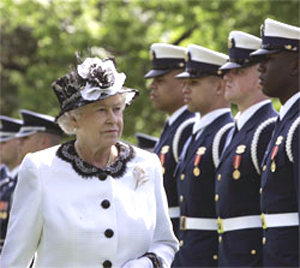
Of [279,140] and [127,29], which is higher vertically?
[279,140]

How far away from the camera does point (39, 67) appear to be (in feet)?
74.7

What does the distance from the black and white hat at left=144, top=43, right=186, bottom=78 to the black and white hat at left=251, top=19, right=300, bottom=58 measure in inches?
107

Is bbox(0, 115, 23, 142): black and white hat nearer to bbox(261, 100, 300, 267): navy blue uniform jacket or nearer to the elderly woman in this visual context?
bbox(261, 100, 300, 267): navy blue uniform jacket

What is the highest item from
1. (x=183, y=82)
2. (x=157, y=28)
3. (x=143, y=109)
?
(x=183, y=82)

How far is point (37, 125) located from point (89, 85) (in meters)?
5.13

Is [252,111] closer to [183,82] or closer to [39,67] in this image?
[183,82]

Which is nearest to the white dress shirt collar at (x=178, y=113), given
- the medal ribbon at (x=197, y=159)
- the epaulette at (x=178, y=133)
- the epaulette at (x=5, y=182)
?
the epaulette at (x=178, y=133)

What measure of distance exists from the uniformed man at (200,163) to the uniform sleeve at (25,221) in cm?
311

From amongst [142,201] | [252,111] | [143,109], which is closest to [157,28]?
[143,109]

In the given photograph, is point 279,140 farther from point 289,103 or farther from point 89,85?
point 89,85

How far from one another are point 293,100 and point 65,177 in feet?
7.40

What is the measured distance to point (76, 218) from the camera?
20.2 ft

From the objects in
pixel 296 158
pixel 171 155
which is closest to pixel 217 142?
pixel 171 155

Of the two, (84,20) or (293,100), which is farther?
(84,20)
